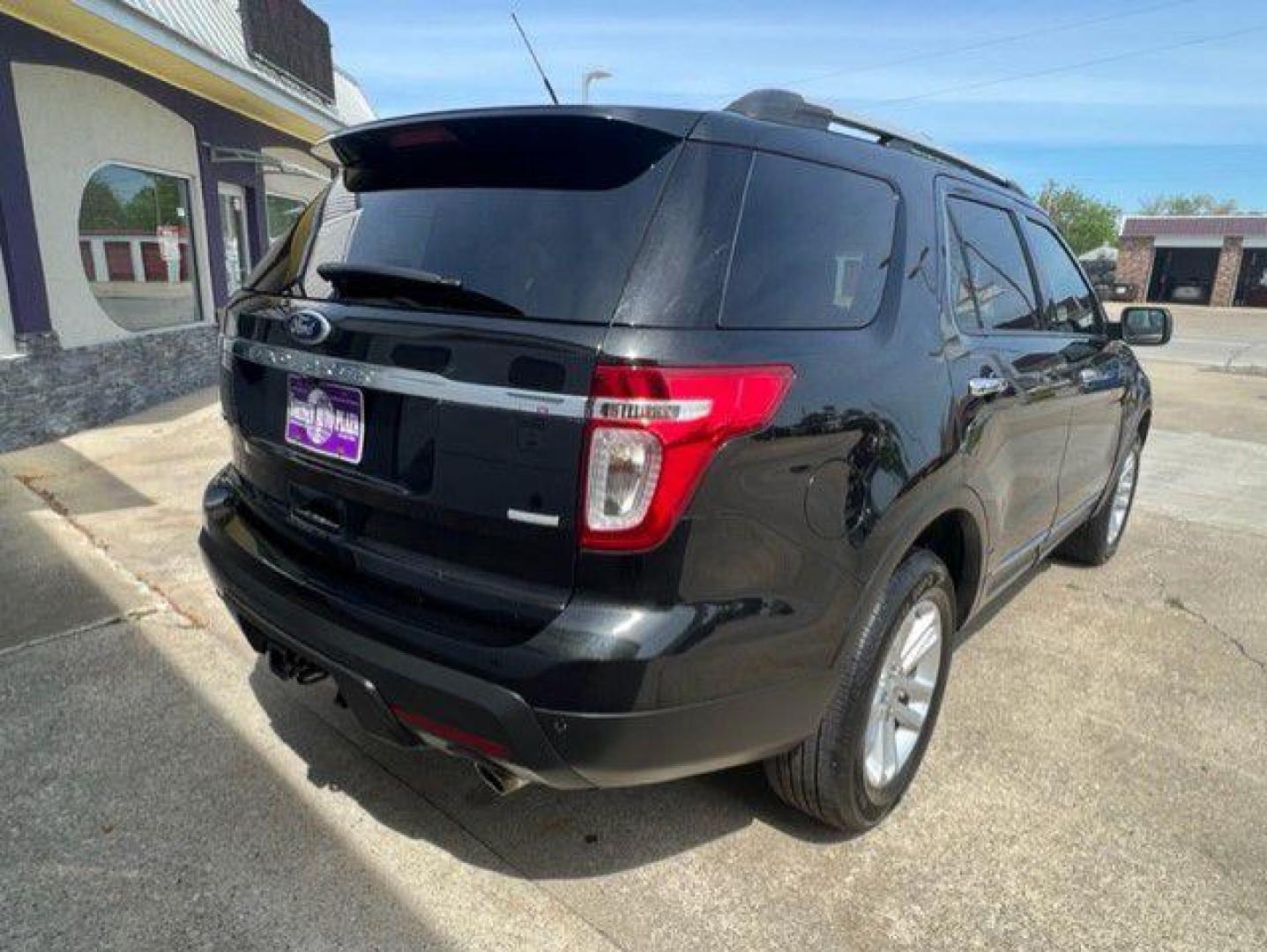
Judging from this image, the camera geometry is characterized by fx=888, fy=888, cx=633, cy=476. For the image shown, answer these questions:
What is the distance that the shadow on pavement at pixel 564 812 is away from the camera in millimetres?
2453

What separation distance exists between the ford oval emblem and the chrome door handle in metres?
1.85

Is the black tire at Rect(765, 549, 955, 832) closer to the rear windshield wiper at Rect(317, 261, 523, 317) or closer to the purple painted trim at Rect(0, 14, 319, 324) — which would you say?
the rear windshield wiper at Rect(317, 261, 523, 317)

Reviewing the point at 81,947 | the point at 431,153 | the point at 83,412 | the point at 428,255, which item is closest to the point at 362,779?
the point at 81,947

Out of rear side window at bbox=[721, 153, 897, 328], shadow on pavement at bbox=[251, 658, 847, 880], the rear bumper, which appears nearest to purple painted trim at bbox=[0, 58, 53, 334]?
shadow on pavement at bbox=[251, 658, 847, 880]

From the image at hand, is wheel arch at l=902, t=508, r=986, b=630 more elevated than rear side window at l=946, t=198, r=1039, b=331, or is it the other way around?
rear side window at l=946, t=198, r=1039, b=331

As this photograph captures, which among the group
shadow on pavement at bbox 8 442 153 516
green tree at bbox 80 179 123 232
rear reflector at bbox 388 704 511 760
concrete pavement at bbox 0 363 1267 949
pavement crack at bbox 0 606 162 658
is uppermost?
green tree at bbox 80 179 123 232

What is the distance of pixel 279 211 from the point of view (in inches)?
508

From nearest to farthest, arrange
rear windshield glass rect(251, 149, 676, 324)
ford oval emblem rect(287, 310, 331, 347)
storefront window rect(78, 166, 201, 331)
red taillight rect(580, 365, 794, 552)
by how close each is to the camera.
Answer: red taillight rect(580, 365, 794, 552) → rear windshield glass rect(251, 149, 676, 324) → ford oval emblem rect(287, 310, 331, 347) → storefront window rect(78, 166, 201, 331)

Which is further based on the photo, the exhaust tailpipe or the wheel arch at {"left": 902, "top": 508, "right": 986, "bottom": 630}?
the wheel arch at {"left": 902, "top": 508, "right": 986, "bottom": 630}

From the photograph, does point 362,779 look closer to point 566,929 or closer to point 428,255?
point 566,929

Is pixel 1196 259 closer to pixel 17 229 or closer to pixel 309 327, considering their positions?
pixel 17 229

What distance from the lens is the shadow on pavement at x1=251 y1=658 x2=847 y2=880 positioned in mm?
2453

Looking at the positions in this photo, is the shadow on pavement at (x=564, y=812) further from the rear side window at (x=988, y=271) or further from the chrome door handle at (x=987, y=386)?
the rear side window at (x=988, y=271)

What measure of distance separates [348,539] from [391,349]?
1.65 feet
